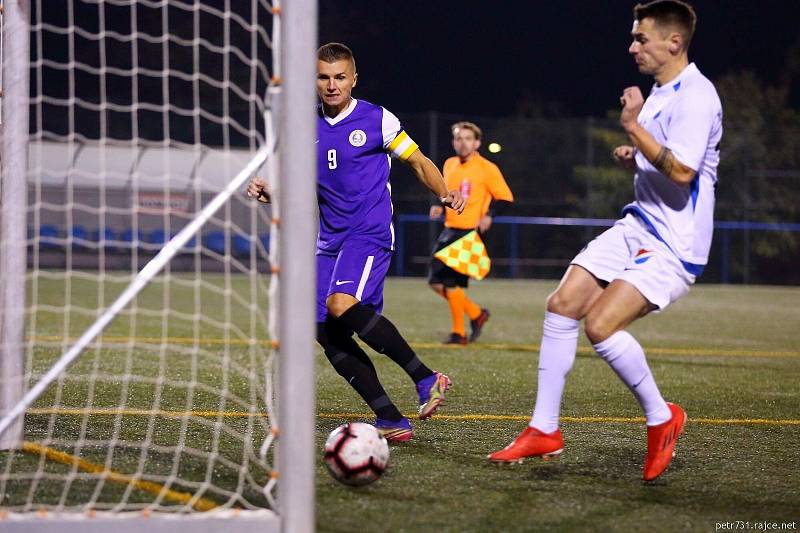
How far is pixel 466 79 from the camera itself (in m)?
52.7

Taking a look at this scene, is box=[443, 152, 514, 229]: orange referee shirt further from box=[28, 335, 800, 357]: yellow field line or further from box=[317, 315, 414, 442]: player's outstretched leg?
box=[317, 315, 414, 442]: player's outstretched leg

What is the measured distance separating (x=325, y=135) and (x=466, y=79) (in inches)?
1889

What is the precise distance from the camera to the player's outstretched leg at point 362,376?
17.4 ft

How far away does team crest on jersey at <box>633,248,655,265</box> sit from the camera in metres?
4.48

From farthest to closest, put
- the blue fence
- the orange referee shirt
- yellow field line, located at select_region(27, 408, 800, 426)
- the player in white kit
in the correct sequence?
the blue fence < the orange referee shirt < yellow field line, located at select_region(27, 408, 800, 426) < the player in white kit

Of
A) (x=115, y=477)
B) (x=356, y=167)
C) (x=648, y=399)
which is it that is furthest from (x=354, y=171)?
(x=115, y=477)

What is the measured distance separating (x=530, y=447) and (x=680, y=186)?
46.2 inches

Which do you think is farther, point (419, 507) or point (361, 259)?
point (361, 259)

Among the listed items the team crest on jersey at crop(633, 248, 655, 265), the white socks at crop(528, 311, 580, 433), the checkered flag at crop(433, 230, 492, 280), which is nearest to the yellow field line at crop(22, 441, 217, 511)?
the white socks at crop(528, 311, 580, 433)

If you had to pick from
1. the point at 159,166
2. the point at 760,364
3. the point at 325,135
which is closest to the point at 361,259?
the point at 325,135

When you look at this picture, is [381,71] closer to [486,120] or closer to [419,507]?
[486,120]

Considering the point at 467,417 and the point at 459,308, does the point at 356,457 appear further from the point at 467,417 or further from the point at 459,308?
the point at 459,308

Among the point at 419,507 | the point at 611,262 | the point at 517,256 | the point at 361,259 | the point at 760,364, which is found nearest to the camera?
the point at 419,507

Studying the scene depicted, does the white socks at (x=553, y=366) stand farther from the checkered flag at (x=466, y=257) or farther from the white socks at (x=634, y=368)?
the checkered flag at (x=466, y=257)
